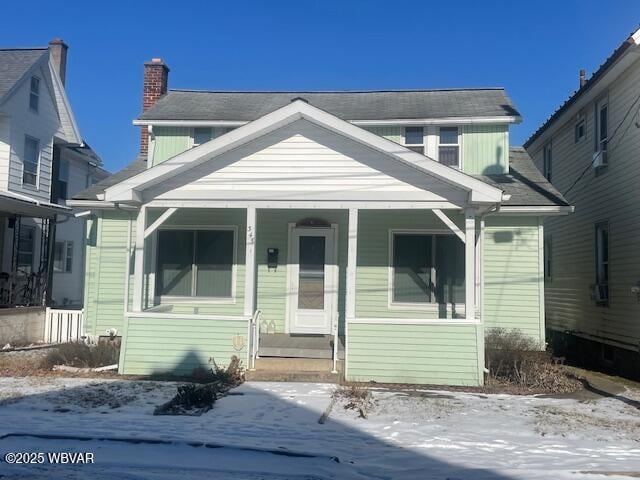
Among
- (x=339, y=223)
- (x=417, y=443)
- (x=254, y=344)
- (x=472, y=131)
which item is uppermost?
(x=472, y=131)

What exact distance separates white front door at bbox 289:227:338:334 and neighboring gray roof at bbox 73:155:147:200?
3.85 metres

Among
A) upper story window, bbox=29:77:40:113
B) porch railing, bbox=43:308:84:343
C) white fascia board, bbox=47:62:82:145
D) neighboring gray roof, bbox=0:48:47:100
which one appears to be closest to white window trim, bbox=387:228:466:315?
porch railing, bbox=43:308:84:343

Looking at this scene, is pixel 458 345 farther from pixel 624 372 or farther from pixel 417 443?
pixel 624 372

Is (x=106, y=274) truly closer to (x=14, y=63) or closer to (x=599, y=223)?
(x=14, y=63)

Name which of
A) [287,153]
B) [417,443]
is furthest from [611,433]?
[287,153]

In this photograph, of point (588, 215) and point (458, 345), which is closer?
point (458, 345)

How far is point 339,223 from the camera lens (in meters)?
11.9

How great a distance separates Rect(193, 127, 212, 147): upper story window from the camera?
13484mm

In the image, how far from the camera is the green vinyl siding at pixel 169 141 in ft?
44.0

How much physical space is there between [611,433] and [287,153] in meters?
6.41

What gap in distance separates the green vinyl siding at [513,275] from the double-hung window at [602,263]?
6.61ft

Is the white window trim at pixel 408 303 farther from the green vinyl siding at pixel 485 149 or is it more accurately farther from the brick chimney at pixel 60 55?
the brick chimney at pixel 60 55

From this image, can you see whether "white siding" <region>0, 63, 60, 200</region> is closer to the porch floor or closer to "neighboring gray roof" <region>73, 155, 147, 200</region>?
"neighboring gray roof" <region>73, 155, 147, 200</region>

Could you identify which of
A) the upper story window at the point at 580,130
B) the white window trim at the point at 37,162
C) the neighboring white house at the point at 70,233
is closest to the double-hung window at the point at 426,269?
the upper story window at the point at 580,130
